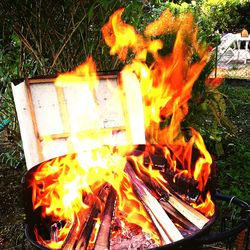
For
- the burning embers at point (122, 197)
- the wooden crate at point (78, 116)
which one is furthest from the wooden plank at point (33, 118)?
the burning embers at point (122, 197)

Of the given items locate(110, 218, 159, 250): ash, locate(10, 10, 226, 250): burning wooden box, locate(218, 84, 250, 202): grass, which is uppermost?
locate(10, 10, 226, 250): burning wooden box

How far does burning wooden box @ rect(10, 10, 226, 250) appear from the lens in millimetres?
2021

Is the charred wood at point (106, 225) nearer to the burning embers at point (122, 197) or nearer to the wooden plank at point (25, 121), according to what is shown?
the burning embers at point (122, 197)

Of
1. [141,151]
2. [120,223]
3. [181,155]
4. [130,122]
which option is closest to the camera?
[120,223]

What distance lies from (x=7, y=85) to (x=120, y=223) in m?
2.47

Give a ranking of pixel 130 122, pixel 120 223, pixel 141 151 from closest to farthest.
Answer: pixel 120 223, pixel 141 151, pixel 130 122

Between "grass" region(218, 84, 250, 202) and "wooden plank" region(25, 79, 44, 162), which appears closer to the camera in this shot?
"wooden plank" region(25, 79, 44, 162)

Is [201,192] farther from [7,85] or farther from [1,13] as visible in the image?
[7,85]

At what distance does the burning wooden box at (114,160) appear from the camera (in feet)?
6.63

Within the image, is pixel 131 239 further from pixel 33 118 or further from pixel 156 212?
pixel 33 118

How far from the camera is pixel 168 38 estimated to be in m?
3.69

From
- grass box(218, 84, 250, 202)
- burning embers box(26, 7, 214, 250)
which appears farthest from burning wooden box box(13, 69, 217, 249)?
grass box(218, 84, 250, 202)

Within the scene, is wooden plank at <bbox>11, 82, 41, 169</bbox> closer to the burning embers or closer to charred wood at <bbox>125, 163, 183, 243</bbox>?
the burning embers

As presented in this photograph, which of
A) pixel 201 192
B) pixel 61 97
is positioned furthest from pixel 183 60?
pixel 201 192
